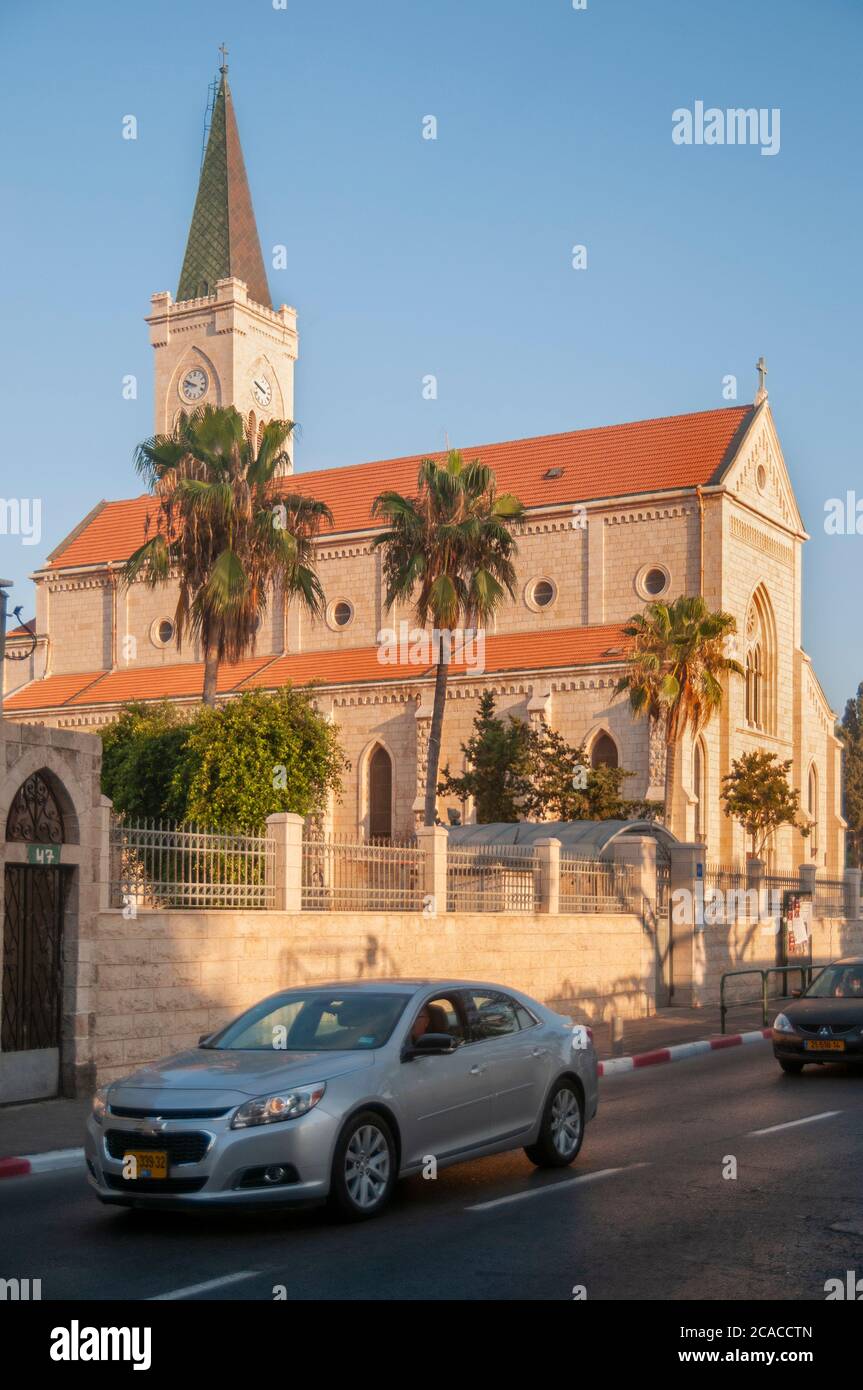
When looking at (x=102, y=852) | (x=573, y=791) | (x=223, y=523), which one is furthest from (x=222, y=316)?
(x=102, y=852)

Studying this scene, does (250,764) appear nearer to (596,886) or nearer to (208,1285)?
(596,886)

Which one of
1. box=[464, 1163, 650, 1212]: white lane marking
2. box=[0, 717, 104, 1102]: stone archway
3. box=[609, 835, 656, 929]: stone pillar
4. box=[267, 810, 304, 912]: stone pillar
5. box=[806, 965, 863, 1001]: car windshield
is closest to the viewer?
box=[464, 1163, 650, 1212]: white lane marking

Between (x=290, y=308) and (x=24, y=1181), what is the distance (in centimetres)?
6942

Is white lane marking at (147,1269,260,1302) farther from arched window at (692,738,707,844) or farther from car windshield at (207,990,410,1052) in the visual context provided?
arched window at (692,738,707,844)

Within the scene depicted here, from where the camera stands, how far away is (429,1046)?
10.3 meters

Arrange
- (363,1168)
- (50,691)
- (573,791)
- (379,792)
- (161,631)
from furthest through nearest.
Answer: (50,691), (161,631), (379,792), (573,791), (363,1168)

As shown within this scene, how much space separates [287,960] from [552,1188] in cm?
914

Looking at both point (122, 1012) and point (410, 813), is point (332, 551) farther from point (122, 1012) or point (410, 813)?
point (122, 1012)

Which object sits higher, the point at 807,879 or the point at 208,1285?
the point at 807,879

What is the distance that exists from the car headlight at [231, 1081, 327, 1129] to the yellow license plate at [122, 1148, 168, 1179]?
47 centimetres

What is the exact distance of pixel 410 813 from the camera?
176 ft

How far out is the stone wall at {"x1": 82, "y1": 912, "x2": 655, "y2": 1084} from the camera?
1680cm

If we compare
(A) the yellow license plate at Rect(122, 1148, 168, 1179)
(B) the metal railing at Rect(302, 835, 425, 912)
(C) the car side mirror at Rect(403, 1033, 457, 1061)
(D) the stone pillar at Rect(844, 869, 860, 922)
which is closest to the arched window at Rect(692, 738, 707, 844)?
(D) the stone pillar at Rect(844, 869, 860, 922)

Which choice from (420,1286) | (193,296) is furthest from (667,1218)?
(193,296)
